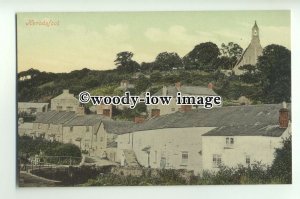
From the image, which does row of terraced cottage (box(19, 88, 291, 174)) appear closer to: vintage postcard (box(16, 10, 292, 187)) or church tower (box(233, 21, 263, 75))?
vintage postcard (box(16, 10, 292, 187))

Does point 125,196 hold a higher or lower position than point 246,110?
lower

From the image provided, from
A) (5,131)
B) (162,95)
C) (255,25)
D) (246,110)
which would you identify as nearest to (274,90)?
(246,110)

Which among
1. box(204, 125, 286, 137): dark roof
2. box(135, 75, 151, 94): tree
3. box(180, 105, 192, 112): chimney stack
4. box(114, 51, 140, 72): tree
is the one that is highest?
box(114, 51, 140, 72): tree

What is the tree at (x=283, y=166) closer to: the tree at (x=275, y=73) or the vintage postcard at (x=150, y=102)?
the vintage postcard at (x=150, y=102)

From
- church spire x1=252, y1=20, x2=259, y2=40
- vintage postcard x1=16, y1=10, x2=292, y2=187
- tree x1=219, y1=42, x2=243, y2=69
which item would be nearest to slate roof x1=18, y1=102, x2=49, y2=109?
vintage postcard x1=16, y1=10, x2=292, y2=187

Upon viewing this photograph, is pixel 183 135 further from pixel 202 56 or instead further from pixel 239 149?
pixel 202 56

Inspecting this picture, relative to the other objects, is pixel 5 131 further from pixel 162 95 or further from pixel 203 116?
pixel 203 116

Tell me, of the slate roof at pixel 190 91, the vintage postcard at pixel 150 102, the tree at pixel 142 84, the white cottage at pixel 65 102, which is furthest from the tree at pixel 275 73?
the white cottage at pixel 65 102

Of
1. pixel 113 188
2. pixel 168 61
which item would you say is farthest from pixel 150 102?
pixel 113 188
